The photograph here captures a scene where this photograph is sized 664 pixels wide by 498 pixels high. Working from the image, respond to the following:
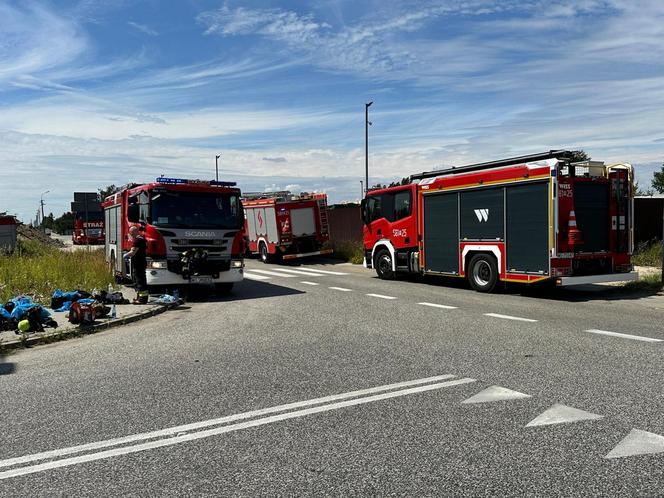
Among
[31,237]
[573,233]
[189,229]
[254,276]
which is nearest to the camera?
[573,233]

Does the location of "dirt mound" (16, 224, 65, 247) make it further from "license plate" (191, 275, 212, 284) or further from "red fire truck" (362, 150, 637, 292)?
"red fire truck" (362, 150, 637, 292)

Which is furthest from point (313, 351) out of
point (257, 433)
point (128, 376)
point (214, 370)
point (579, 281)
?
point (579, 281)

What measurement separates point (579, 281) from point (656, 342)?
17.0 feet

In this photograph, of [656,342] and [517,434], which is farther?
[656,342]

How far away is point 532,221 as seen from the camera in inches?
499

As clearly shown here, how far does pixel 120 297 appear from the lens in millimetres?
12508

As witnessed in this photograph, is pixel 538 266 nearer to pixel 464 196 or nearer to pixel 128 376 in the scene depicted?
pixel 464 196

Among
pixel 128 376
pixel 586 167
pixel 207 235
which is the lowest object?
pixel 128 376

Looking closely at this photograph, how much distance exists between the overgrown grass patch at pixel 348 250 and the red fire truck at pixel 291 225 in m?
0.82

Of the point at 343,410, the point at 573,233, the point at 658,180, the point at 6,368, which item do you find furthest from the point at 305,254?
the point at 658,180

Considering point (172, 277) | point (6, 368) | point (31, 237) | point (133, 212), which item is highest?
point (133, 212)

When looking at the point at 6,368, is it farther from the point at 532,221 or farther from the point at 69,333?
the point at 532,221

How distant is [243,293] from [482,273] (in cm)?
566

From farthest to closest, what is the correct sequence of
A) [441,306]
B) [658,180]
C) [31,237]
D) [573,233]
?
[658,180] < [31,237] < [573,233] < [441,306]
